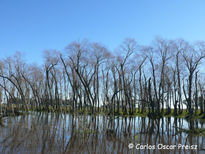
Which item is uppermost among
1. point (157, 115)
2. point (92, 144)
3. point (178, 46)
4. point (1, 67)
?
point (178, 46)

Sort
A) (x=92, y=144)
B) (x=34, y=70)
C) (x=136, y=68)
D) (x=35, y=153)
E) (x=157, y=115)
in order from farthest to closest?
1. (x=34, y=70)
2. (x=136, y=68)
3. (x=157, y=115)
4. (x=92, y=144)
5. (x=35, y=153)

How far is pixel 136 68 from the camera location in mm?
35250

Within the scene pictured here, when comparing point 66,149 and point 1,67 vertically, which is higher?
point 1,67

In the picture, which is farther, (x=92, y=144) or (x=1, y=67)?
(x=1, y=67)

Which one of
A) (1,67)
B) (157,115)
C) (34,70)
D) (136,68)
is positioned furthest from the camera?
(34,70)

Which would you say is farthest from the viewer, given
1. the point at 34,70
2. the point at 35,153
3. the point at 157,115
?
the point at 34,70

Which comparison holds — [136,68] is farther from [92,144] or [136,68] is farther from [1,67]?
[92,144]

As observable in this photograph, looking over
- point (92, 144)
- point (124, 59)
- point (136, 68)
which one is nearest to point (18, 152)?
point (92, 144)

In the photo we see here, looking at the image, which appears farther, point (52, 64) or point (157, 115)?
point (52, 64)

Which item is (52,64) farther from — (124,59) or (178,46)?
(178,46)

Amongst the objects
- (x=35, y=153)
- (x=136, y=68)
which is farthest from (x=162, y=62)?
(x=35, y=153)

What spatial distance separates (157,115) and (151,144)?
20829 mm

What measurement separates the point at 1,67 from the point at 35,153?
29.1 meters

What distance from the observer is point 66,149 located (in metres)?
7.53
